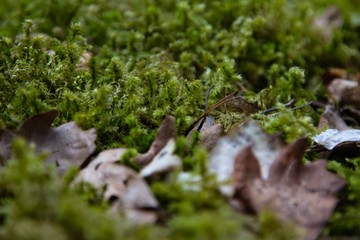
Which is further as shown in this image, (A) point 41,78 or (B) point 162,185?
(A) point 41,78

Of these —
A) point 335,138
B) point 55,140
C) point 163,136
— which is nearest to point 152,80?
point 163,136

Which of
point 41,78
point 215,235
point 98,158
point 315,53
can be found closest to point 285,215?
point 215,235

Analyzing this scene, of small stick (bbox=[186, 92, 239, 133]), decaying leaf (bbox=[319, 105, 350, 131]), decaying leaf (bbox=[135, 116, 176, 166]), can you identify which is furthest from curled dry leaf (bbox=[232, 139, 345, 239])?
decaying leaf (bbox=[319, 105, 350, 131])

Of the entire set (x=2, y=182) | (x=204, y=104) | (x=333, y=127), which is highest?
(x=2, y=182)

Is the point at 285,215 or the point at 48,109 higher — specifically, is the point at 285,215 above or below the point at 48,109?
below

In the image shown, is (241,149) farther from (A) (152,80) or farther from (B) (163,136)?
(A) (152,80)

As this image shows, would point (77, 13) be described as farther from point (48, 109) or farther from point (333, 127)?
point (333, 127)
